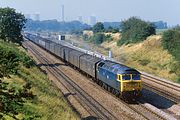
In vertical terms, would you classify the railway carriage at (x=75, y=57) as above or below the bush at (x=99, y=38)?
above

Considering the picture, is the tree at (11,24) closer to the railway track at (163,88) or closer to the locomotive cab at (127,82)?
the railway track at (163,88)

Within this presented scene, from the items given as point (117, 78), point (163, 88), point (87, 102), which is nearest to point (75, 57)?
point (163, 88)

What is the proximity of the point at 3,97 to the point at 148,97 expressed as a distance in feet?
88.1

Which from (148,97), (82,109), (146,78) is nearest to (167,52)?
(146,78)

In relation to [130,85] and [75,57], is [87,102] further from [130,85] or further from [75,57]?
[75,57]

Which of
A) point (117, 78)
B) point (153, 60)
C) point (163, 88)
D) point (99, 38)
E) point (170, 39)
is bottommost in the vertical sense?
point (99, 38)

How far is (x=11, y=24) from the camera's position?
61906 millimetres

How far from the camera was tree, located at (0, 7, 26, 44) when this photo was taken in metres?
60.8

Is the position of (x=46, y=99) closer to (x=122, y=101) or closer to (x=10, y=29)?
(x=122, y=101)

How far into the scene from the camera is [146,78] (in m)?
48.8

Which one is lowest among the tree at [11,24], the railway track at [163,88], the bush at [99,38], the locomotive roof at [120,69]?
the bush at [99,38]

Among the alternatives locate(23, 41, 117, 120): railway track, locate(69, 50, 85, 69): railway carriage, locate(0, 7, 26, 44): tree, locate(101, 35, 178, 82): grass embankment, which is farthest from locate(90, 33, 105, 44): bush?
locate(23, 41, 117, 120): railway track

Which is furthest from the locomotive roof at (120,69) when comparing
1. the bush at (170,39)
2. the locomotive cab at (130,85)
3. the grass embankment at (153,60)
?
the bush at (170,39)

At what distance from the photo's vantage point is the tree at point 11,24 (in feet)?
199
